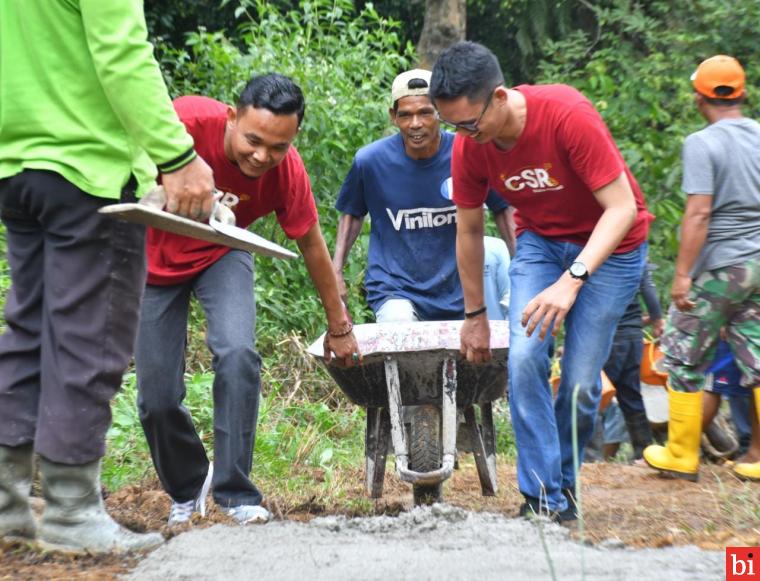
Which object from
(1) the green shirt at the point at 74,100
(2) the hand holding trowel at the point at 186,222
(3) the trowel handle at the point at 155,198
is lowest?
(2) the hand holding trowel at the point at 186,222

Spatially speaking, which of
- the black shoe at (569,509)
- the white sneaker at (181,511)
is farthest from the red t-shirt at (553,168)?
the white sneaker at (181,511)

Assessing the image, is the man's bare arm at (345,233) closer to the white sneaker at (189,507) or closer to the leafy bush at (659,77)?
the white sneaker at (189,507)

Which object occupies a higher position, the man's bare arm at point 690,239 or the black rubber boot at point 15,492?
the man's bare arm at point 690,239

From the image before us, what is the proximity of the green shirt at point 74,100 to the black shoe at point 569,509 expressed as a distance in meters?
2.28

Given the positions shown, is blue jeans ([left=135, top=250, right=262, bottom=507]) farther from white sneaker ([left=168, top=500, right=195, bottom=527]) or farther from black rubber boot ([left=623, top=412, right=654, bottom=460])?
black rubber boot ([left=623, top=412, right=654, bottom=460])

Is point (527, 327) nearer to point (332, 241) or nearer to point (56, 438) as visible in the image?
point (56, 438)

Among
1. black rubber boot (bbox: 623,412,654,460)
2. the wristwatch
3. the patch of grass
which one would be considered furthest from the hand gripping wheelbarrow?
black rubber boot (bbox: 623,412,654,460)

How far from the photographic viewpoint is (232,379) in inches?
174

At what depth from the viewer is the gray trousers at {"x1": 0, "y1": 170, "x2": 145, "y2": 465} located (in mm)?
3459

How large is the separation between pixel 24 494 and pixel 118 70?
1389 millimetres

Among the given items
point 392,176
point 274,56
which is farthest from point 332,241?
point 392,176

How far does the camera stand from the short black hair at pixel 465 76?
4434 mm

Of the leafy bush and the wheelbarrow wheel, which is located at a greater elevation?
the leafy bush

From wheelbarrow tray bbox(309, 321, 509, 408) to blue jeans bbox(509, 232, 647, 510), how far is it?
33 centimetres
